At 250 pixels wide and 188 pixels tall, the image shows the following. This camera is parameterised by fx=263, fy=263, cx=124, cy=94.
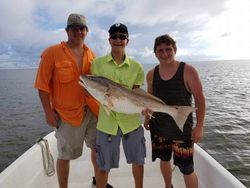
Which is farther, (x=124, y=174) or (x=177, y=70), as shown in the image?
(x=124, y=174)

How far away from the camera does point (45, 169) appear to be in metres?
5.40

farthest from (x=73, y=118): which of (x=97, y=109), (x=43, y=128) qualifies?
(x=43, y=128)

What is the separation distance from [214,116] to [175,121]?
1600cm

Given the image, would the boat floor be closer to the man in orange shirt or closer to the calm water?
the man in orange shirt

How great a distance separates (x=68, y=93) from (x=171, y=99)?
1.52 meters

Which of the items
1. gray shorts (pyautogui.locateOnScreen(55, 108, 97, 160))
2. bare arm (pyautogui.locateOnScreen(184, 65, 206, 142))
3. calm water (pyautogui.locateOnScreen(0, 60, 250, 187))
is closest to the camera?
bare arm (pyautogui.locateOnScreen(184, 65, 206, 142))

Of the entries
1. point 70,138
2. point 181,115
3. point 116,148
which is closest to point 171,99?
point 181,115

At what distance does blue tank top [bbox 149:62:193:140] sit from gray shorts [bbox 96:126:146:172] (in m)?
0.34

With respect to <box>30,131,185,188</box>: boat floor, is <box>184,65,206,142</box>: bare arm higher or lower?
higher

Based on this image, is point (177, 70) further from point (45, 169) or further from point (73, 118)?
point (45, 169)

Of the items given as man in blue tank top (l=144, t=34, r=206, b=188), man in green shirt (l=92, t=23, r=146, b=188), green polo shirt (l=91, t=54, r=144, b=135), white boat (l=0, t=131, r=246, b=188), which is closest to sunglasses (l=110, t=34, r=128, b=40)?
man in green shirt (l=92, t=23, r=146, b=188)

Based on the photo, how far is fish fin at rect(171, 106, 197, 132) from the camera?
3.51 meters

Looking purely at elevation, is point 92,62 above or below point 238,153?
above

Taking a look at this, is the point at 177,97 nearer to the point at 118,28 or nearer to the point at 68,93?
the point at 118,28
